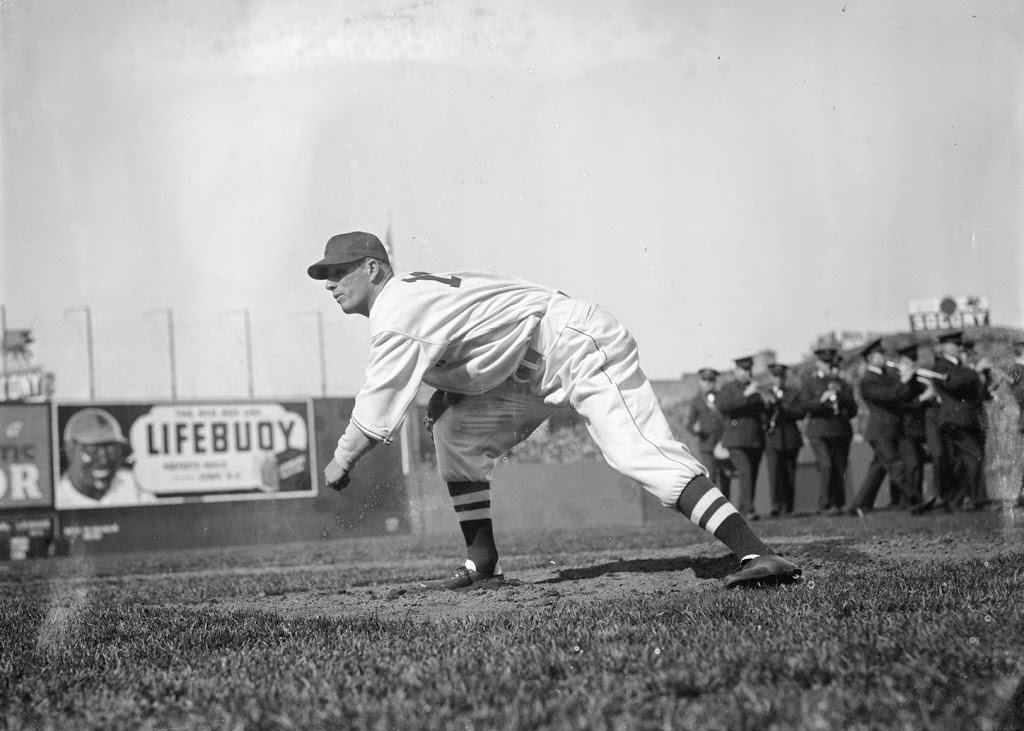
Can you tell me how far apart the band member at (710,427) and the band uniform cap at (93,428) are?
921 centimetres

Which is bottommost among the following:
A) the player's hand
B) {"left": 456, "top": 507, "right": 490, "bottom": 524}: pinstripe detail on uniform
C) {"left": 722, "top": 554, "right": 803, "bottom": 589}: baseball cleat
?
{"left": 722, "top": 554, "right": 803, "bottom": 589}: baseball cleat

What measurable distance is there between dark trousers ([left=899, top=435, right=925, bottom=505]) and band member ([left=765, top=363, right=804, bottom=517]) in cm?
182

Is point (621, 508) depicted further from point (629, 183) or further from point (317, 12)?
point (317, 12)

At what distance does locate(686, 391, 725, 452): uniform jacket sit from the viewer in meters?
12.3

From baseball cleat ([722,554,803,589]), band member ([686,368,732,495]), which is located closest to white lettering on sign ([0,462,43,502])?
band member ([686,368,732,495])

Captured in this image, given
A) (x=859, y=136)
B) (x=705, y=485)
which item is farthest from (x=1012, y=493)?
(x=705, y=485)

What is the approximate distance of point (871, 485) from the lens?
10305 millimetres

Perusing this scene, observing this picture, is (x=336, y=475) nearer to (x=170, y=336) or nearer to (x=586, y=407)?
(x=586, y=407)

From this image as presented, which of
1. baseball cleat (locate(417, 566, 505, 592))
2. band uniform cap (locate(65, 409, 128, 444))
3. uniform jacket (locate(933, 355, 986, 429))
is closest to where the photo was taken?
baseball cleat (locate(417, 566, 505, 592))

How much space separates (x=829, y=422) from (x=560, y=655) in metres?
9.39

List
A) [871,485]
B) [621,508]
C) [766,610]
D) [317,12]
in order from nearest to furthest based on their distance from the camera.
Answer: [766,610] < [317,12] < [871,485] < [621,508]

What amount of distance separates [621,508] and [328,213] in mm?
9453

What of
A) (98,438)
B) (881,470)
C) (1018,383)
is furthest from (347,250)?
(98,438)

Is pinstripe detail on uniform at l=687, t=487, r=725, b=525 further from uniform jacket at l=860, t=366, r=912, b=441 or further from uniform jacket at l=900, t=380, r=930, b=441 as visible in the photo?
uniform jacket at l=900, t=380, r=930, b=441
